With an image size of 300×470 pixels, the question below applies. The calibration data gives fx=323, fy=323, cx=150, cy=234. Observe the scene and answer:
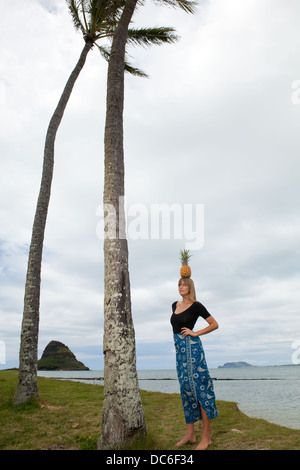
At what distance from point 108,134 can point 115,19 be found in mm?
10659

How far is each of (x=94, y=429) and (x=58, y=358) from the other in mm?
124878

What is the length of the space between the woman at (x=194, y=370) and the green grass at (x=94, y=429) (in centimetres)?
44

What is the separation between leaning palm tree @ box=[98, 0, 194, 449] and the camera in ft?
17.2

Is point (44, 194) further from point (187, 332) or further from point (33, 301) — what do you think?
point (187, 332)

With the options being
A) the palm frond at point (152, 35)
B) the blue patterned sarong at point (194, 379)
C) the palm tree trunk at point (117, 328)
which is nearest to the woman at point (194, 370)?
the blue patterned sarong at point (194, 379)

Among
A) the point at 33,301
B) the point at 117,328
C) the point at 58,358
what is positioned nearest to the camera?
the point at 117,328

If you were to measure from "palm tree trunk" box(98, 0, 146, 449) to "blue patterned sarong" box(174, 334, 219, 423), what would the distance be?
834 mm

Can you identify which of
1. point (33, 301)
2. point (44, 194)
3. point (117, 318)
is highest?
point (44, 194)

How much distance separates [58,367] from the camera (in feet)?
381

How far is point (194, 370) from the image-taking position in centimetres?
523

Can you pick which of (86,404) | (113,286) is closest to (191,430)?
(113,286)

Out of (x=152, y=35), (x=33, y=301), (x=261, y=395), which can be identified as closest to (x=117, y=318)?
(x=33, y=301)

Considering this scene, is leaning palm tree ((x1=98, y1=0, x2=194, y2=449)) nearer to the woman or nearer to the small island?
the woman

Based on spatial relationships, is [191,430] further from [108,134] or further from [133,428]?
[108,134]
